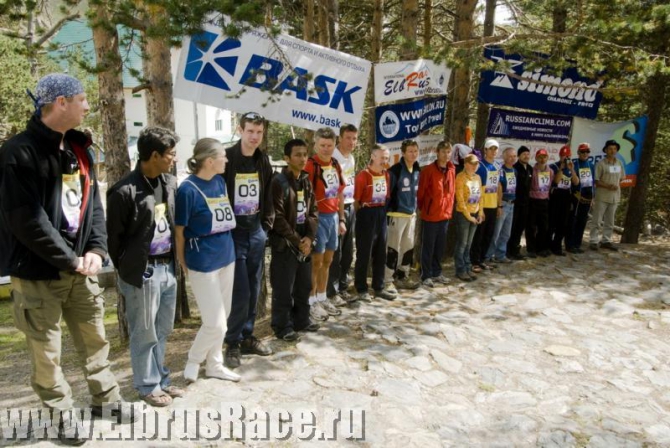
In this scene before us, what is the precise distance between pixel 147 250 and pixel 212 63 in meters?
2.91

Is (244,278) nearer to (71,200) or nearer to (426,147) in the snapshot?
(71,200)

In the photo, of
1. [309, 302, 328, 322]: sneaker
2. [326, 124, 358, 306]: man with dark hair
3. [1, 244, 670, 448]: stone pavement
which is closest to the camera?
[1, 244, 670, 448]: stone pavement

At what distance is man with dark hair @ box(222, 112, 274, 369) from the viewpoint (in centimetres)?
484

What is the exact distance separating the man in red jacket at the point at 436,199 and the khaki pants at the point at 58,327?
5121mm

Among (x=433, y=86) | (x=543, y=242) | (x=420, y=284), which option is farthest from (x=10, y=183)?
(x=543, y=242)

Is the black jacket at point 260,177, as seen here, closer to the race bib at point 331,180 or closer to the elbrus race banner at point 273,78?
the race bib at point 331,180

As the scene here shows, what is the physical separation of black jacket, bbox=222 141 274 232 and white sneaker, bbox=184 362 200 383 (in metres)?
1.45

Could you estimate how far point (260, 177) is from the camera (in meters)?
5.02

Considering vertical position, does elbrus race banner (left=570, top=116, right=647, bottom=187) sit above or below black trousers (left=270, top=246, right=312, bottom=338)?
above

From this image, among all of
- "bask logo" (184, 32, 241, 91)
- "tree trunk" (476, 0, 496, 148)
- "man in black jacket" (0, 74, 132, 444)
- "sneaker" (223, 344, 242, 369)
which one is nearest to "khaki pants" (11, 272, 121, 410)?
"man in black jacket" (0, 74, 132, 444)

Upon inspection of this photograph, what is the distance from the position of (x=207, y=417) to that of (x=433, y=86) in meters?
6.35

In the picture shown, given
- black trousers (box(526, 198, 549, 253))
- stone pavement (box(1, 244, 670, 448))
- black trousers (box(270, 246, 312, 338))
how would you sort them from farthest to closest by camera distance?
black trousers (box(526, 198, 549, 253)) < black trousers (box(270, 246, 312, 338)) < stone pavement (box(1, 244, 670, 448))

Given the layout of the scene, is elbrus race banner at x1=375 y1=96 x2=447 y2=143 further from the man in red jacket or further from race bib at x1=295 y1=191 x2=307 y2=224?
race bib at x1=295 y1=191 x2=307 y2=224

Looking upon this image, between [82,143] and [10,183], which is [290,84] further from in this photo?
[10,183]
